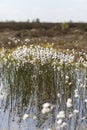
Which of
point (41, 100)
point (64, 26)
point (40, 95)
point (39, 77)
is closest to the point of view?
point (41, 100)

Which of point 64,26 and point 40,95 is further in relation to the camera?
point 64,26

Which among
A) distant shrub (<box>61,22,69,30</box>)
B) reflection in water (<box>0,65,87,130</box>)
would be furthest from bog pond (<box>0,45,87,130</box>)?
distant shrub (<box>61,22,69,30</box>)

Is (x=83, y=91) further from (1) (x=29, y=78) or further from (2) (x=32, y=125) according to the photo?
(2) (x=32, y=125)

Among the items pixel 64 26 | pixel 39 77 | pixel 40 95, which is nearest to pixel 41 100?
pixel 40 95

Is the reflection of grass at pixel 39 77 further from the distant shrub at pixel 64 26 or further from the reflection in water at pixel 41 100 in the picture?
the distant shrub at pixel 64 26

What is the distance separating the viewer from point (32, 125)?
6.75 m

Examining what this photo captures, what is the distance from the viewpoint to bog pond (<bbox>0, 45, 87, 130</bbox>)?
6812 mm

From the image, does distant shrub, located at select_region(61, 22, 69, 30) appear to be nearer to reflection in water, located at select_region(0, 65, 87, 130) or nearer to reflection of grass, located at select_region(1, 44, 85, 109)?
reflection of grass, located at select_region(1, 44, 85, 109)

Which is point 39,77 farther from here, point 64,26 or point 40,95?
point 64,26

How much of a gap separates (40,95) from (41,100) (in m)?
0.31

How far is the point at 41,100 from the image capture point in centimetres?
823

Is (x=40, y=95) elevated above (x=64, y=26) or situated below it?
above

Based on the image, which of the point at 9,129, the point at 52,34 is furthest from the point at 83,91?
the point at 52,34

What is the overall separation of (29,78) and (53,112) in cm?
223
